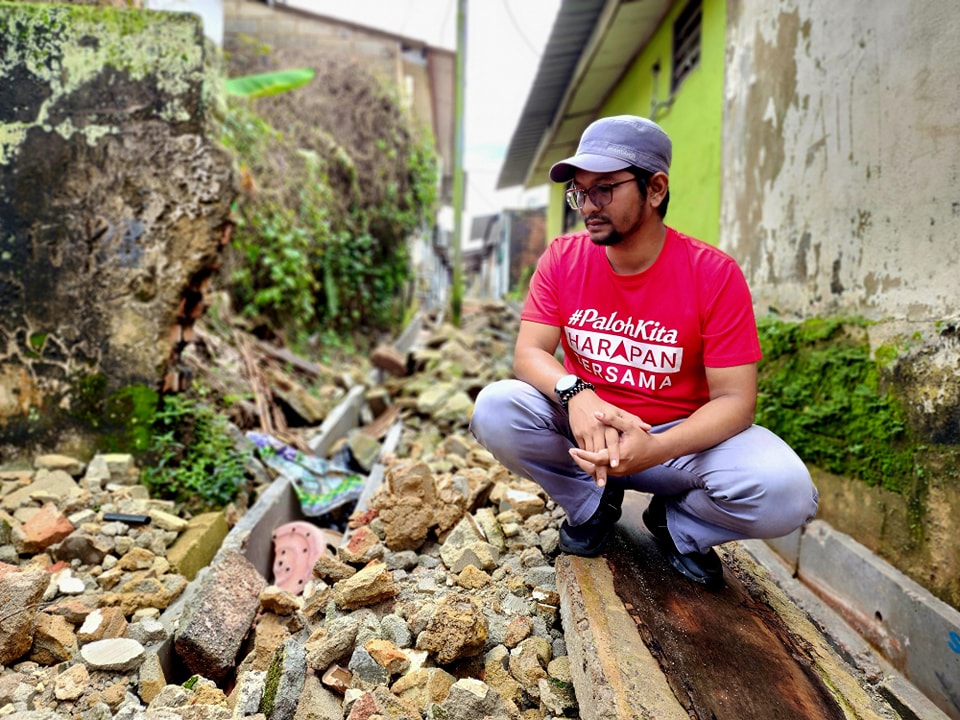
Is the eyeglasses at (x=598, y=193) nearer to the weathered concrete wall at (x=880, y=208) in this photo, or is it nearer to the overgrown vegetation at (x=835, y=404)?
the weathered concrete wall at (x=880, y=208)

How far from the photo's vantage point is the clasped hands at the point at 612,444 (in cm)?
195

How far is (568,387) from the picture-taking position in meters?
2.16

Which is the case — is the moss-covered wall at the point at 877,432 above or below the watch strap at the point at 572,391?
below

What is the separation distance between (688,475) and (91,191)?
3454mm

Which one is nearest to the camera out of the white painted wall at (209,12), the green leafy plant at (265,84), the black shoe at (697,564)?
the black shoe at (697,564)

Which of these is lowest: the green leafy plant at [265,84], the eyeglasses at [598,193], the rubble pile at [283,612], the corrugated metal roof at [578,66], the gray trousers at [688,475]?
the rubble pile at [283,612]

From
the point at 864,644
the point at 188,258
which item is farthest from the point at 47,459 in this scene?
the point at 864,644

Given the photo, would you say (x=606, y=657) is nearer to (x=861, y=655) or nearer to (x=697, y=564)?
(x=697, y=564)

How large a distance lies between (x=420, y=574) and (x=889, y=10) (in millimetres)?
3258

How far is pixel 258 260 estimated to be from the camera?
7797mm

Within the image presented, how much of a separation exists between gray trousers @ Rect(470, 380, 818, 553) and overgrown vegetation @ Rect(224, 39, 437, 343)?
A: 523 cm

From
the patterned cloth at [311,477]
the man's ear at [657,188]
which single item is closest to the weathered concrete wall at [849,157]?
the man's ear at [657,188]

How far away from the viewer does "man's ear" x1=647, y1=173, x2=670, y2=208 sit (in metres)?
2.19

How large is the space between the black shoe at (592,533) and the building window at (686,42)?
5097mm
